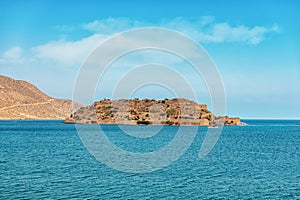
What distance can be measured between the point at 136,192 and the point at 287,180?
1719 centimetres

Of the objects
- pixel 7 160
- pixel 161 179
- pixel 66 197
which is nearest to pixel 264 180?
pixel 161 179

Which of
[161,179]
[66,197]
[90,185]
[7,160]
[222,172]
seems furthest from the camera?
[7,160]

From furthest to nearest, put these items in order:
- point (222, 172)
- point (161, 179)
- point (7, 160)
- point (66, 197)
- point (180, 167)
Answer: point (7, 160)
point (180, 167)
point (222, 172)
point (161, 179)
point (66, 197)

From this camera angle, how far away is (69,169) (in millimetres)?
46406

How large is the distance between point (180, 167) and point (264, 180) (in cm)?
1199

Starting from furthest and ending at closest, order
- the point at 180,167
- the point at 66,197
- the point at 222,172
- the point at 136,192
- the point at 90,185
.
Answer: the point at 180,167 < the point at 222,172 < the point at 90,185 < the point at 136,192 < the point at 66,197

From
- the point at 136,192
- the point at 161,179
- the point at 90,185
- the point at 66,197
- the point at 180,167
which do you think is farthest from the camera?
the point at 180,167

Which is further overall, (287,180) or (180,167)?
(180,167)

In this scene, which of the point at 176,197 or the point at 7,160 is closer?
the point at 176,197

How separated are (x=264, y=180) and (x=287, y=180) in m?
2.45

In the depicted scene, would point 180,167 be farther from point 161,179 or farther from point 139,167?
point 161,179

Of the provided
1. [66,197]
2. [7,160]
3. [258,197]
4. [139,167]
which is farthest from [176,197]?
[7,160]

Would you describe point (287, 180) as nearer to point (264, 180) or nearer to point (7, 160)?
point (264, 180)

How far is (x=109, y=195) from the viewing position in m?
33.2
